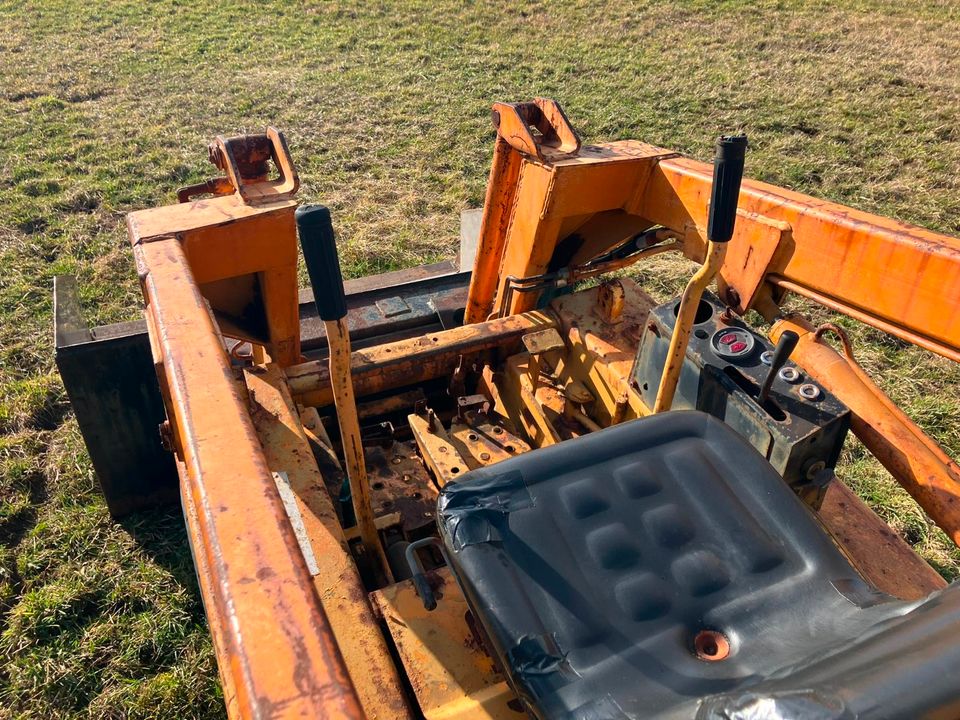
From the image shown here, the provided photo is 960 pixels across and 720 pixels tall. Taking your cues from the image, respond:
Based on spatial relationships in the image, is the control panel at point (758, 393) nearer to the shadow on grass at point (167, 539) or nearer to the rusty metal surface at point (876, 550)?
the rusty metal surface at point (876, 550)

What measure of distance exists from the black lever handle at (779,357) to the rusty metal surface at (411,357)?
2.96 ft

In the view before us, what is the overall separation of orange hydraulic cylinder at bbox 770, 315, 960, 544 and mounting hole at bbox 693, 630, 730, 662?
2.29ft

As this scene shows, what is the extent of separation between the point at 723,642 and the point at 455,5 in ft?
35.0

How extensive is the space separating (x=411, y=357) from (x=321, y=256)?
1119 mm

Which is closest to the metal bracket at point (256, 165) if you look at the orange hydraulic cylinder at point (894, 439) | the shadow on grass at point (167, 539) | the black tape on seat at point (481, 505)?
the black tape on seat at point (481, 505)

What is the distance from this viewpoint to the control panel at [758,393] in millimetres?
1817

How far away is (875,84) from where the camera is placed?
8094 millimetres

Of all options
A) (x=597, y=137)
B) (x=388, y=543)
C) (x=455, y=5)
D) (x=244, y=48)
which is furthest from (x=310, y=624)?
(x=455, y=5)

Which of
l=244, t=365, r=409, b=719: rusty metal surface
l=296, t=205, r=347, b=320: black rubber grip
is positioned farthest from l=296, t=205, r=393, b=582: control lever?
l=244, t=365, r=409, b=719: rusty metal surface

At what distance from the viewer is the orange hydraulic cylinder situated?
71.8 inches

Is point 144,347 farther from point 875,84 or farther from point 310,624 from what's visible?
point 875,84

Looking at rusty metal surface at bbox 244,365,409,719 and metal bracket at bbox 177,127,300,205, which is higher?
metal bracket at bbox 177,127,300,205

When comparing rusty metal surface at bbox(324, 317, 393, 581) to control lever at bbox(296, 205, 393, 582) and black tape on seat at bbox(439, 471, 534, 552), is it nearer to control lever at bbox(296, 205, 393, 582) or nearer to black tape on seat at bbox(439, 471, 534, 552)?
control lever at bbox(296, 205, 393, 582)

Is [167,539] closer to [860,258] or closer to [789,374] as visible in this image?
[789,374]
